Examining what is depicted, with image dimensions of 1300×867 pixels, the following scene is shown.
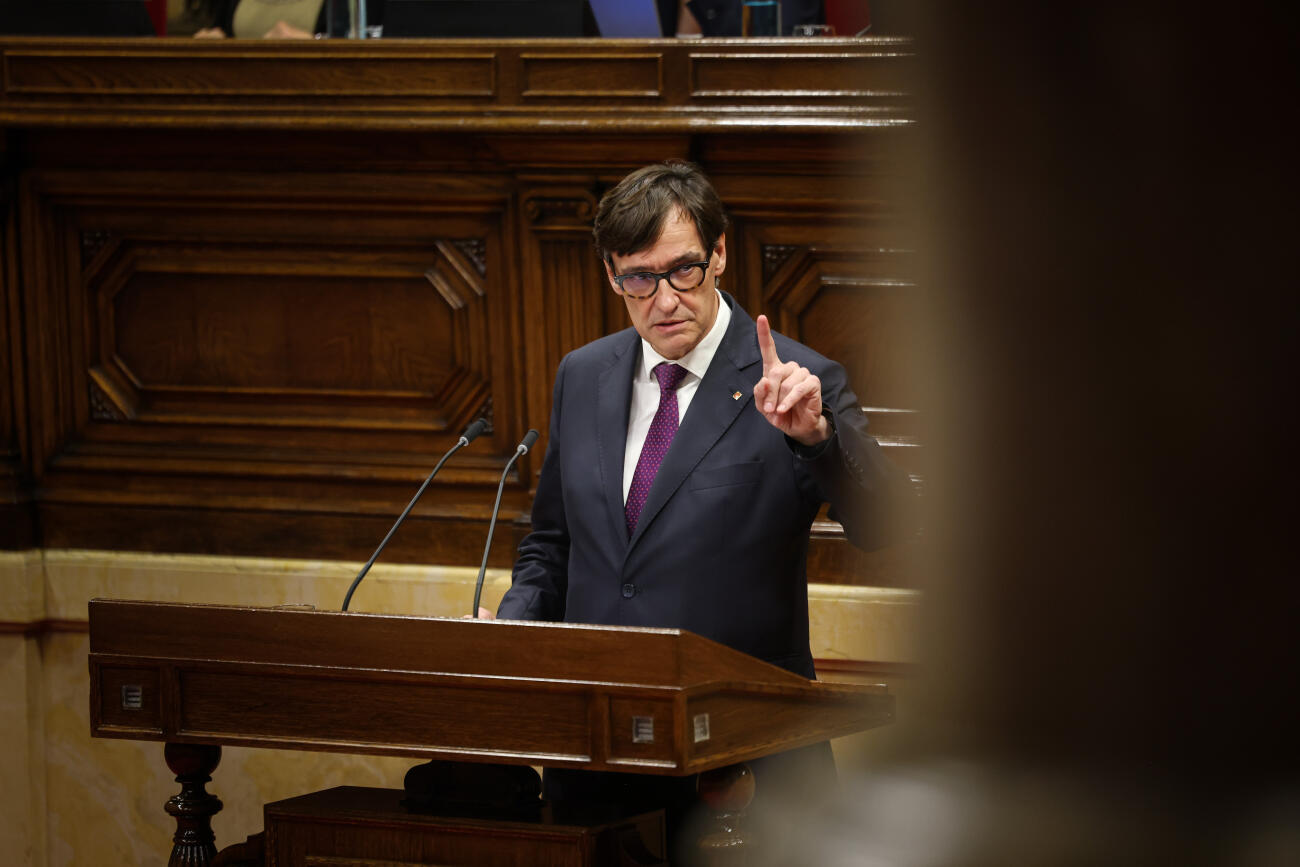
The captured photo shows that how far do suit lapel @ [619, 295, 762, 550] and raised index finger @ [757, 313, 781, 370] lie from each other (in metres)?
0.60

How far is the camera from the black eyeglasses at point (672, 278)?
2.25 m

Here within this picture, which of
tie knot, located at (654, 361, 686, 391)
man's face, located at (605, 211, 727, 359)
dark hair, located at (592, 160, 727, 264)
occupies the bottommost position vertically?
tie knot, located at (654, 361, 686, 391)

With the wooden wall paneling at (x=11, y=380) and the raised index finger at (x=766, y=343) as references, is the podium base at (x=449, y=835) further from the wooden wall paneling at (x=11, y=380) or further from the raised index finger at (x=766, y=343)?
the wooden wall paneling at (x=11, y=380)

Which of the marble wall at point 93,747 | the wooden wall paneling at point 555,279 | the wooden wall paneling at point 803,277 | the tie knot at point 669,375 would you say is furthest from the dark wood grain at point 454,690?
the marble wall at point 93,747

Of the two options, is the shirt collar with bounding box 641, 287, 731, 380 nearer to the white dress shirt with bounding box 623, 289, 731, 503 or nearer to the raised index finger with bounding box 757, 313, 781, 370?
the white dress shirt with bounding box 623, 289, 731, 503

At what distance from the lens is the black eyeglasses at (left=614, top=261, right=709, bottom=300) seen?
2252 mm

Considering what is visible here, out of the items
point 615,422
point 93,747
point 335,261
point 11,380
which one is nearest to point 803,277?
point 335,261

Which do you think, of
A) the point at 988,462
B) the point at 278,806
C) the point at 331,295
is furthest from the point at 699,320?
the point at 988,462

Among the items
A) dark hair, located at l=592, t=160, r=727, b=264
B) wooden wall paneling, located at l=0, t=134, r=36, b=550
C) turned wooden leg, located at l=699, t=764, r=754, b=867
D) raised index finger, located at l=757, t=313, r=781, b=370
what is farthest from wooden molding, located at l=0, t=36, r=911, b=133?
turned wooden leg, located at l=699, t=764, r=754, b=867

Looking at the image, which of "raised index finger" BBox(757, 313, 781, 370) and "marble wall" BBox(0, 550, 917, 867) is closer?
"raised index finger" BBox(757, 313, 781, 370)

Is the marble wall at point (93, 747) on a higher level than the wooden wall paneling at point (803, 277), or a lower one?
lower

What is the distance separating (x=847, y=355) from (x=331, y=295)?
1.32m

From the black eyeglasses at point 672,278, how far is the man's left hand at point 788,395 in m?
0.47

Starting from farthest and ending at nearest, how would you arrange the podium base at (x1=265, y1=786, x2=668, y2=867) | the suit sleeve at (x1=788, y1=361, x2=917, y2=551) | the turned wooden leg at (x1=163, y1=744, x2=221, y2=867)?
the turned wooden leg at (x1=163, y1=744, x2=221, y2=867) < the suit sleeve at (x1=788, y1=361, x2=917, y2=551) < the podium base at (x1=265, y1=786, x2=668, y2=867)
